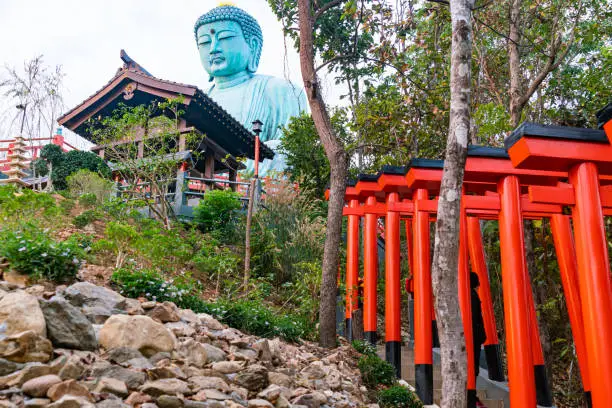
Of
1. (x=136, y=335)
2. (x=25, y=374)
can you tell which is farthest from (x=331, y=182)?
(x=25, y=374)

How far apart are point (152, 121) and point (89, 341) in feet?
25.9

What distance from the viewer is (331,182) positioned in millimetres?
6262

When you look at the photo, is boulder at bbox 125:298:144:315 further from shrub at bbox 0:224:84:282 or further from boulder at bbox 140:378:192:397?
boulder at bbox 140:378:192:397

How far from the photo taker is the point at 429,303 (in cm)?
547

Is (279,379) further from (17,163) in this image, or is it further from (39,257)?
(17,163)

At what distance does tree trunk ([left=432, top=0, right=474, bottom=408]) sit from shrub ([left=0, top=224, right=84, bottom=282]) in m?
3.39

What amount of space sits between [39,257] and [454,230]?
367cm

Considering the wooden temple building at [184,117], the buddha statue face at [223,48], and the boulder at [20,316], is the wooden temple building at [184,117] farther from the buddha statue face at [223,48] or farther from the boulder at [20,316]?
the boulder at [20,316]

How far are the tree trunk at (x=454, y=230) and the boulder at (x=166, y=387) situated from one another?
5.25 ft

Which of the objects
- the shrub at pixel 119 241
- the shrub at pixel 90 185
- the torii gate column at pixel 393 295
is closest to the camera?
the shrub at pixel 119 241

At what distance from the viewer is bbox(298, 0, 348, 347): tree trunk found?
586cm

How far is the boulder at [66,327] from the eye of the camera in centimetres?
339

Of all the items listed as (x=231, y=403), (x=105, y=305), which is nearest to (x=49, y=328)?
(x=105, y=305)

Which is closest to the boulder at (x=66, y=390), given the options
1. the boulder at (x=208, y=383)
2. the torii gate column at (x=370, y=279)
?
the boulder at (x=208, y=383)
